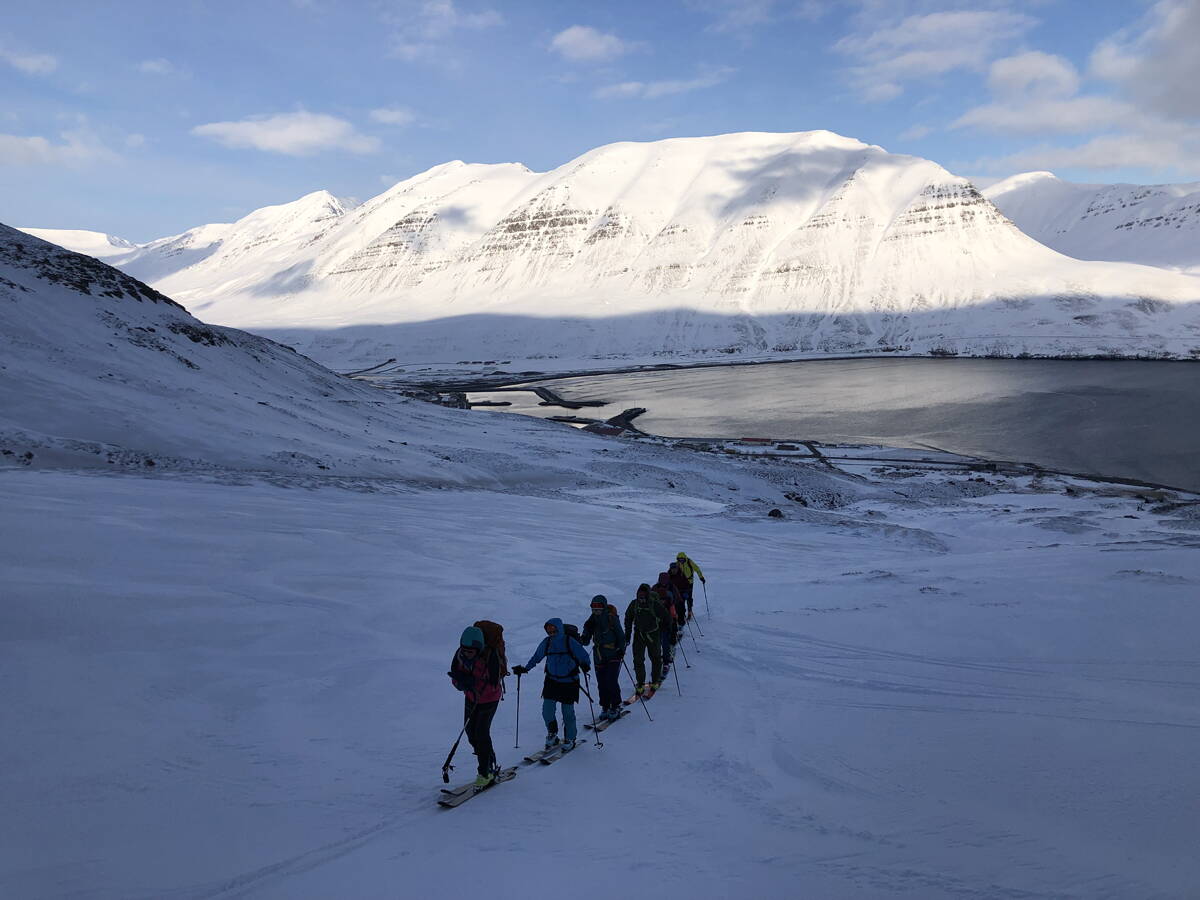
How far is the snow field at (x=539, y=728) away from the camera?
209 inches

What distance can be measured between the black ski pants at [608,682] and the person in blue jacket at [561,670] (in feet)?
2.89

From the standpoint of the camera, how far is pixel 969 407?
65.2 meters

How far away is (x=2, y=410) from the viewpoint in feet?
62.7

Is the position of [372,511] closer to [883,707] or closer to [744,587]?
[744,587]

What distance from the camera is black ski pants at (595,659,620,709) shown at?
8.27m

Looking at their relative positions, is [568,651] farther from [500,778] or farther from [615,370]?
[615,370]

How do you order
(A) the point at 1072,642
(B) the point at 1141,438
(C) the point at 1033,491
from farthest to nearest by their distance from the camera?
(B) the point at 1141,438 < (C) the point at 1033,491 < (A) the point at 1072,642

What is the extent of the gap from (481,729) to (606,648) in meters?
2.09

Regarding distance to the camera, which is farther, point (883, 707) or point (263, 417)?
point (263, 417)

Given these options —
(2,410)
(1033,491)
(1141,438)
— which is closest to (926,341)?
Result: (1141,438)

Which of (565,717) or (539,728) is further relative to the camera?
(539,728)

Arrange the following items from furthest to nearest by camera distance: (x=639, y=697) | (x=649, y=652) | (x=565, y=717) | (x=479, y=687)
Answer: (x=649, y=652)
(x=639, y=697)
(x=565, y=717)
(x=479, y=687)

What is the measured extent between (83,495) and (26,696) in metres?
7.69

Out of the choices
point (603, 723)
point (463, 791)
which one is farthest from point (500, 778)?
point (603, 723)
